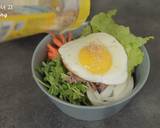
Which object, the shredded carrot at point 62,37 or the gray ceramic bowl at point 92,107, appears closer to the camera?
the gray ceramic bowl at point 92,107

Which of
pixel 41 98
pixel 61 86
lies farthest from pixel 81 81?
pixel 41 98

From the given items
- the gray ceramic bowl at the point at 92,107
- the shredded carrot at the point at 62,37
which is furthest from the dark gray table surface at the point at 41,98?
the shredded carrot at the point at 62,37

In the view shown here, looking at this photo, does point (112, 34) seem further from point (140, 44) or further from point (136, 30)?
point (136, 30)

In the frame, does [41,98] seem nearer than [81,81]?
No

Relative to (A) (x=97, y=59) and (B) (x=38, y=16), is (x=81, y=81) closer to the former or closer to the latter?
(A) (x=97, y=59)

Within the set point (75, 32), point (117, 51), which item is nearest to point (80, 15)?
point (75, 32)

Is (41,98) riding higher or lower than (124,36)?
lower

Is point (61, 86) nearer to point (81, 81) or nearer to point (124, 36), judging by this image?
point (81, 81)

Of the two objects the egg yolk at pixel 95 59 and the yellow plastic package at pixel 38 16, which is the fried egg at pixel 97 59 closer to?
the egg yolk at pixel 95 59
